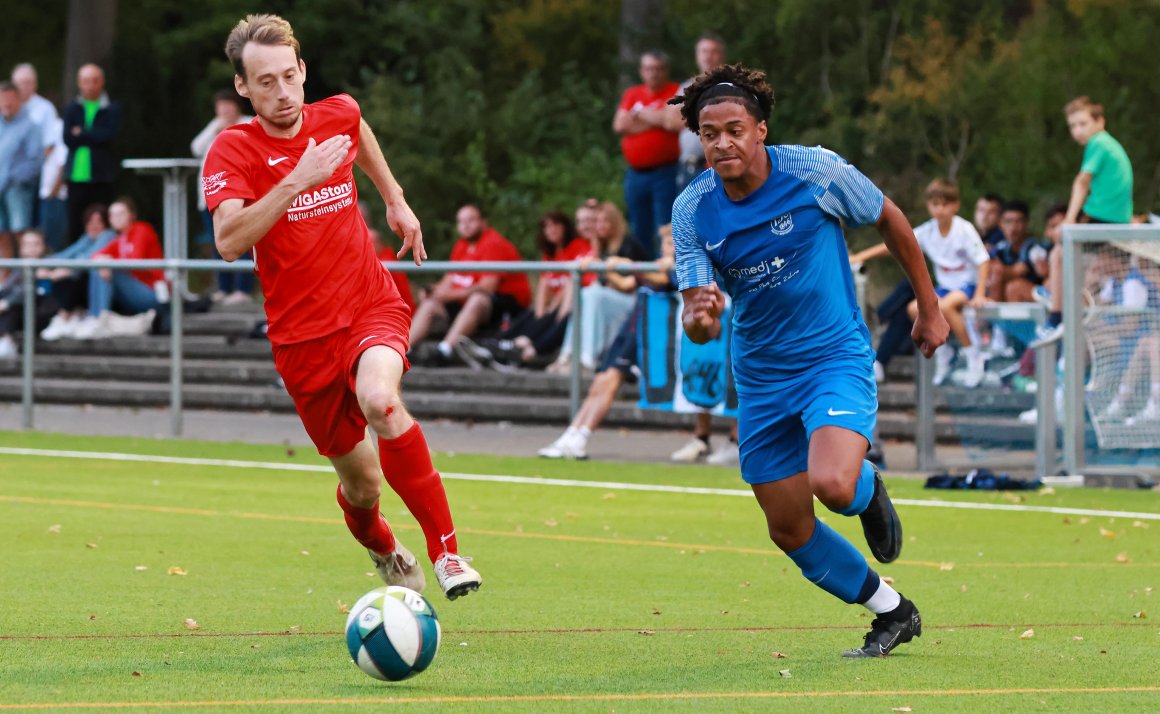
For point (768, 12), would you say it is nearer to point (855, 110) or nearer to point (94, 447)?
point (855, 110)

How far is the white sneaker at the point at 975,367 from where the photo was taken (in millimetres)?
14453

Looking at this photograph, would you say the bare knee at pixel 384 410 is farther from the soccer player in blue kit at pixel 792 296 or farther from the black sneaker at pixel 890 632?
the black sneaker at pixel 890 632

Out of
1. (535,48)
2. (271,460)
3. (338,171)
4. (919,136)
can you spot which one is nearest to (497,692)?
(338,171)

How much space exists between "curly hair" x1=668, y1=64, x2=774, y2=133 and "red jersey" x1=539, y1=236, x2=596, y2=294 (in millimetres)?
9539

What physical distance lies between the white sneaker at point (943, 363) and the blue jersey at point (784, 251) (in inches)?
281

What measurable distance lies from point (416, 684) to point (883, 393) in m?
10.6

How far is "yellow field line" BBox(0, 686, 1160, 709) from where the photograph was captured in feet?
20.6

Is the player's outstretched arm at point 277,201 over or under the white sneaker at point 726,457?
over

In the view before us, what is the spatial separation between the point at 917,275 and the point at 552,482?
7.07 metres

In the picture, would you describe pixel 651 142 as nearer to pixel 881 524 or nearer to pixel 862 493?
pixel 881 524

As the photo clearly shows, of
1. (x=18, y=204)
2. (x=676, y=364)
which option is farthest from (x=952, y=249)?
(x=18, y=204)

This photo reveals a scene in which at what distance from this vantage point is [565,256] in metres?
18.5

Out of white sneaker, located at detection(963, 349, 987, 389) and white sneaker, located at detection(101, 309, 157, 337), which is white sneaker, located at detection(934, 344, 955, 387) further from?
white sneaker, located at detection(101, 309, 157, 337)

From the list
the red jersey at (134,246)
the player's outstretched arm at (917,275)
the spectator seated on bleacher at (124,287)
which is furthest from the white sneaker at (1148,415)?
the red jersey at (134,246)
